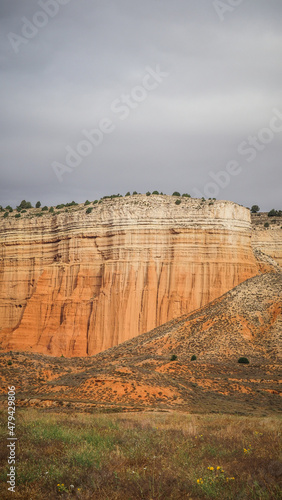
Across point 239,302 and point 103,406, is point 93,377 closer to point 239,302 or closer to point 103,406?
point 103,406

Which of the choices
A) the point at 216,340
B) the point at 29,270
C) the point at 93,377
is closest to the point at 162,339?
the point at 216,340

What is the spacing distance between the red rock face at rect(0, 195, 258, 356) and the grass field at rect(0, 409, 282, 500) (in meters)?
44.1

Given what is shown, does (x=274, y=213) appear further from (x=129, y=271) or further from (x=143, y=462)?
(x=143, y=462)

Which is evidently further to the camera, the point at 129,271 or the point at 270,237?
the point at 270,237

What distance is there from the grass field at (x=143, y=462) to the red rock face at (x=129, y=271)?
1736 inches

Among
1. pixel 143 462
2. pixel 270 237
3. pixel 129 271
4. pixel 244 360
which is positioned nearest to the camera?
pixel 143 462

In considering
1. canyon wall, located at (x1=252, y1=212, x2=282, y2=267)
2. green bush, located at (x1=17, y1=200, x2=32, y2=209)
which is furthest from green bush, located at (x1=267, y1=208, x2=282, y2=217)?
green bush, located at (x1=17, y1=200, x2=32, y2=209)

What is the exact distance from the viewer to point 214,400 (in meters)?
27.9

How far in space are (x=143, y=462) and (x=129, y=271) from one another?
50.8m

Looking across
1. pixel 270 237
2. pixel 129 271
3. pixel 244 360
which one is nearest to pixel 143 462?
pixel 244 360

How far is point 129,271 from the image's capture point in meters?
62.0

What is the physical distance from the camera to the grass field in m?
9.30

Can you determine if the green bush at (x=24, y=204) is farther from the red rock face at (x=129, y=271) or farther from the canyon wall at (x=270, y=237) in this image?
the canyon wall at (x=270, y=237)

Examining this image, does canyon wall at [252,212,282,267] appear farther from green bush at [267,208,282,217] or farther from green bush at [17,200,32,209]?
green bush at [17,200,32,209]
